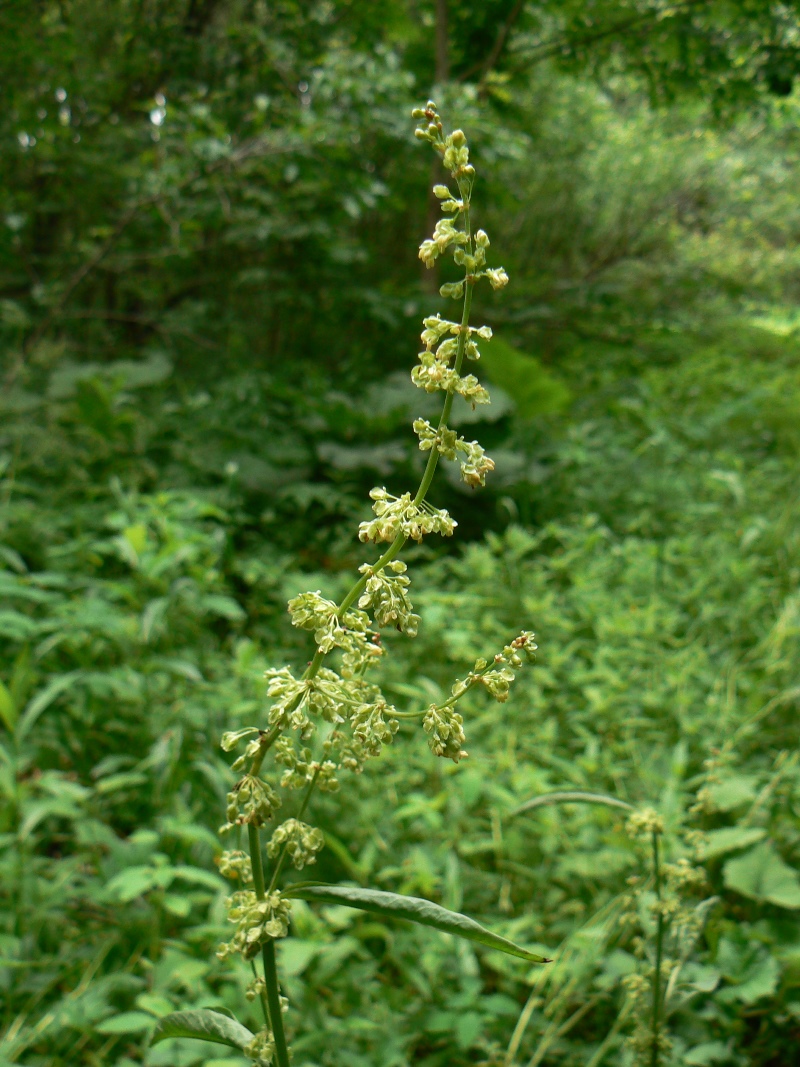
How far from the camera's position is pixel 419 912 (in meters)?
0.49

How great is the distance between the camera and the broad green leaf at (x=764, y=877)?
1.35 m

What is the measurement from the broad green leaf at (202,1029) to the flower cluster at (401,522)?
0.37 meters

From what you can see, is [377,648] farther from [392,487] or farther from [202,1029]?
[392,487]

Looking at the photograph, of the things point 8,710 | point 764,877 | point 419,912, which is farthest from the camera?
point 8,710

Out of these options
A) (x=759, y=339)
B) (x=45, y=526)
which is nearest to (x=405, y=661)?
(x=45, y=526)

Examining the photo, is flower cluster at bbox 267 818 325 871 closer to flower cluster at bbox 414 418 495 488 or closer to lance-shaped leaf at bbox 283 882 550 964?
lance-shaped leaf at bbox 283 882 550 964

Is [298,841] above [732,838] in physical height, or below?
below

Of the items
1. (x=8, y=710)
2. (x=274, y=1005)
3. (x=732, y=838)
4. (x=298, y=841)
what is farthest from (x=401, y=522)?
(x=8, y=710)

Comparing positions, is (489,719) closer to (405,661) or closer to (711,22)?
(405,661)

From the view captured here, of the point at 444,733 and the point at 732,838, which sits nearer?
the point at 444,733

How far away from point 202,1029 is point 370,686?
0.27m

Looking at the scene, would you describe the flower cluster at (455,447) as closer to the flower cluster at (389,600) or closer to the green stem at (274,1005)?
the flower cluster at (389,600)

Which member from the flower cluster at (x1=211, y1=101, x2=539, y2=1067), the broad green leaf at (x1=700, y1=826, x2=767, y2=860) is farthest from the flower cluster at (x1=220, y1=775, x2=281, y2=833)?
the broad green leaf at (x1=700, y1=826, x2=767, y2=860)

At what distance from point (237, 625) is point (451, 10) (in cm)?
429
